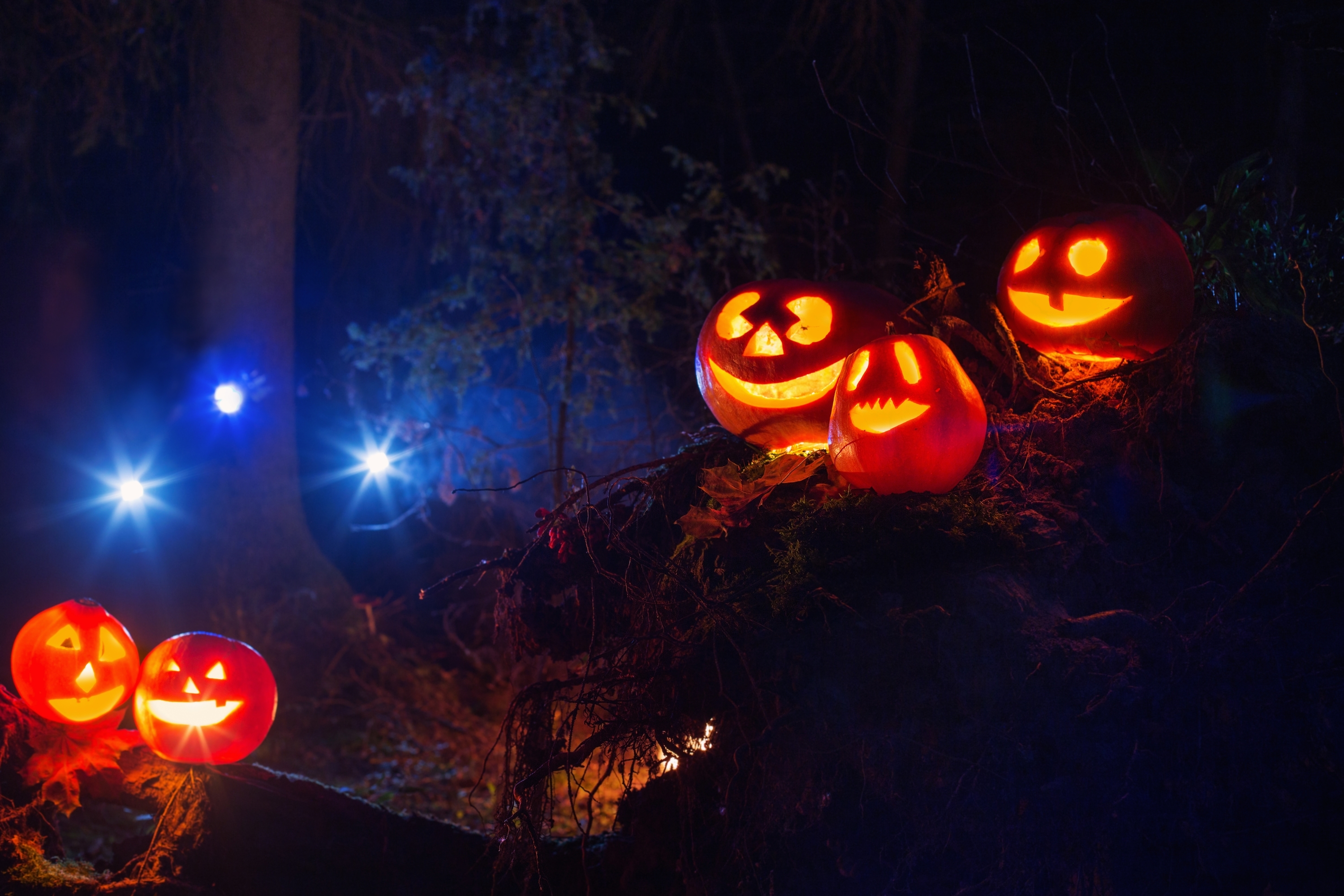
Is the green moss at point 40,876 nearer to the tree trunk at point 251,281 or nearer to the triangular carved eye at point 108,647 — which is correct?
the triangular carved eye at point 108,647

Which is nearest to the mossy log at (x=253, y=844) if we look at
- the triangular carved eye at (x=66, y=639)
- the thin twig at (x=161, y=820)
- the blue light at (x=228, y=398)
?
the thin twig at (x=161, y=820)

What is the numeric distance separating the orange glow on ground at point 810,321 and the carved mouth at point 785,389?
0.39 ft

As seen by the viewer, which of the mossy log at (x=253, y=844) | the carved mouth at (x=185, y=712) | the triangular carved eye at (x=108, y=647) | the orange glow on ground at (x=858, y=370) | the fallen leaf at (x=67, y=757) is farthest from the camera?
the triangular carved eye at (x=108, y=647)

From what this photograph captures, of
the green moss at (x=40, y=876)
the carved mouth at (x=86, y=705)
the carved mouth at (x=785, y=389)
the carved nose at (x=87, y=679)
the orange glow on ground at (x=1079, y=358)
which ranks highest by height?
the carved mouth at (x=785, y=389)

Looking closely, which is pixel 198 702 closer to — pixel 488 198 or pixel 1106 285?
pixel 1106 285

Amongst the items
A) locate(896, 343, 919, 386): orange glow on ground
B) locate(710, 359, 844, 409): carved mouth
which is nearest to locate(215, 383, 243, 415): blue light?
locate(710, 359, 844, 409): carved mouth

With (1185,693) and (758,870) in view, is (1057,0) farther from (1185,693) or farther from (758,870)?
(758,870)

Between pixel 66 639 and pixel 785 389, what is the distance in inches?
127

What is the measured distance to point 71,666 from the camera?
133 inches

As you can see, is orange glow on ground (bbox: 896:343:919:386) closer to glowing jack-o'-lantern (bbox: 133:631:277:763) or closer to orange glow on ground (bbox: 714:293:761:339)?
orange glow on ground (bbox: 714:293:761:339)

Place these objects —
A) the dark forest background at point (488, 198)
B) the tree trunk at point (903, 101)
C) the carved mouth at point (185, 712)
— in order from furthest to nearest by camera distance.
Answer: the tree trunk at point (903, 101) → the dark forest background at point (488, 198) → the carved mouth at point (185, 712)

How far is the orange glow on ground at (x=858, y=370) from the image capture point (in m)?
2.55

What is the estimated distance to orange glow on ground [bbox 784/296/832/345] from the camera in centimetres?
290

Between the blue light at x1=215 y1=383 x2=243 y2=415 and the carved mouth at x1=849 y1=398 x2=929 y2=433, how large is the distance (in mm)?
6776
